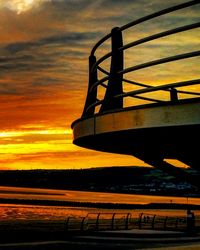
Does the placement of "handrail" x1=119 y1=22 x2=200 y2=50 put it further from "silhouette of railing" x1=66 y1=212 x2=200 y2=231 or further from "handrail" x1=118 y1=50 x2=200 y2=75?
"silhouette of railing" x1=66 y1=212 x2=200 y2=231

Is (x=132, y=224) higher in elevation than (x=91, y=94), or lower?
lower

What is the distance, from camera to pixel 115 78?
→ 15.3ft

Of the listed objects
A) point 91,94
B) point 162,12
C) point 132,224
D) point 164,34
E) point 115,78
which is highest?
point 162,12

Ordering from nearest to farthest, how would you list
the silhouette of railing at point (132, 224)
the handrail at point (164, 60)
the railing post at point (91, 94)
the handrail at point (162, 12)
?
the handrail at point (164, 60) → the handrail at point (162, 12) → the railing post at point (91, 94) → the silhouette of railing at point (132, 224)

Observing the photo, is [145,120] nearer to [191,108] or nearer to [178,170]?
[191,108]

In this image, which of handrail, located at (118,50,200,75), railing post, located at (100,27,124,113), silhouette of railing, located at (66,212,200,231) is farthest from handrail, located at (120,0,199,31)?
silhouette of railing, located at (66,212,200,231)

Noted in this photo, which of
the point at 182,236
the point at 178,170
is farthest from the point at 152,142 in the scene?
the point at 182,236

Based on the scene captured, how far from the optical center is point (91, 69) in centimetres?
601

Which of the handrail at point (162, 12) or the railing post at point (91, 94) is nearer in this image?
the handrail at point (162, 12)

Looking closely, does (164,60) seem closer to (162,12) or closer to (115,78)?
(162,12)

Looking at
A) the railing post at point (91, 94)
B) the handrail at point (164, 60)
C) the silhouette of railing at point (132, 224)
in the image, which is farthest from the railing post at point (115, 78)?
the silhouette of railing at point (132, 224)

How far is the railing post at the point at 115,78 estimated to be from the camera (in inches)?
184

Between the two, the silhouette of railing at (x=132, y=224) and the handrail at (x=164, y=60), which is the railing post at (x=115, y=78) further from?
the silhouette of railing at (x=132, y=224)

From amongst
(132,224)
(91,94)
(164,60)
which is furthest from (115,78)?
(132,224)
